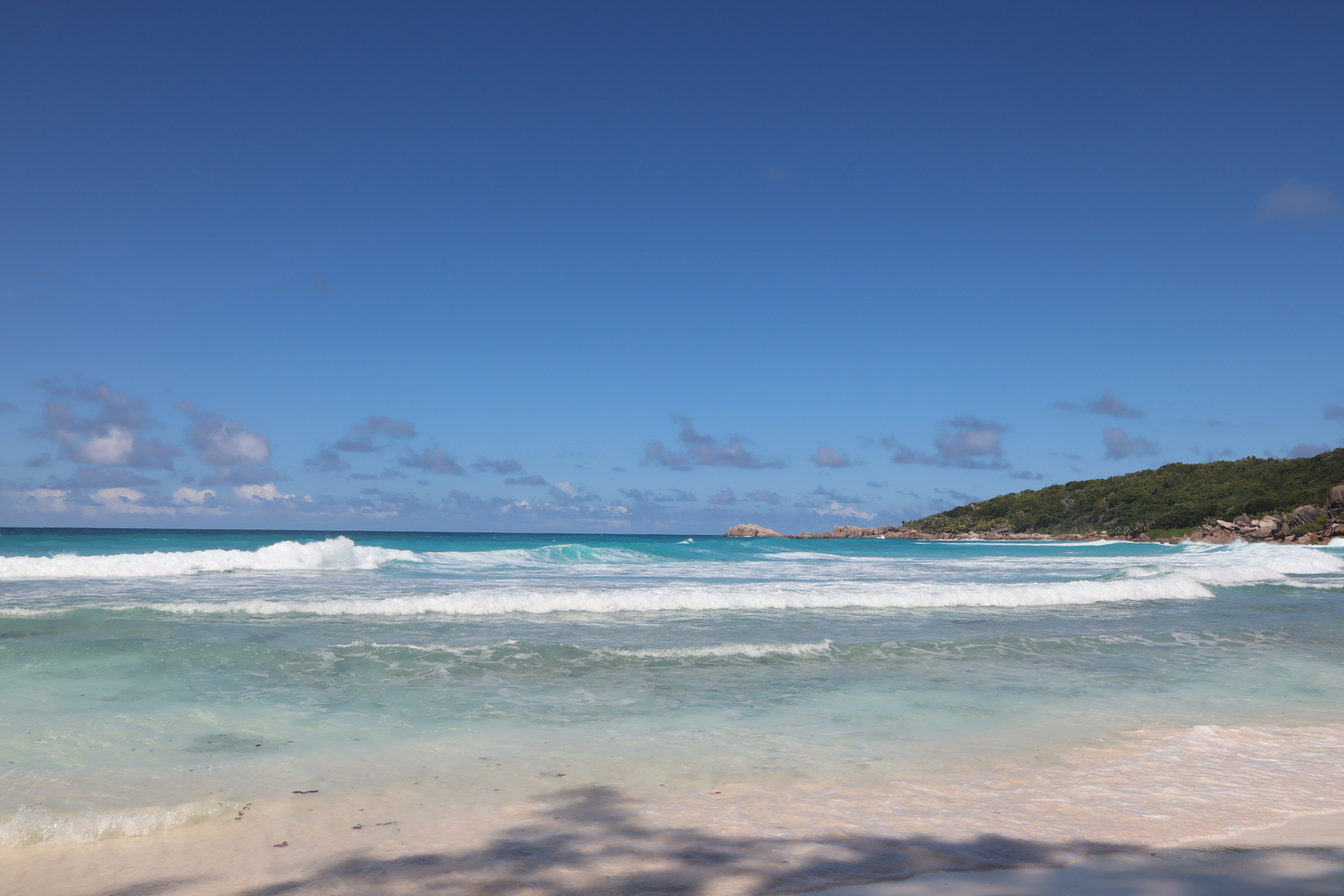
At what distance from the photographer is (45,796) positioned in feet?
17.1

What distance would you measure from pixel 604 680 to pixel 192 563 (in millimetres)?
22563

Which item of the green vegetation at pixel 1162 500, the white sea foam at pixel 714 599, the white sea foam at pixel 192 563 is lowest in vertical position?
the white sea foam at pixel 714 599

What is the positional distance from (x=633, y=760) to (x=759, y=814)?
5.06 ft

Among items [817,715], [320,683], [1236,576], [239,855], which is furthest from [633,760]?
[1236,576]

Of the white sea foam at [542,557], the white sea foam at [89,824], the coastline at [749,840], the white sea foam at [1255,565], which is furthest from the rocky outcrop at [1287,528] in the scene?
the white sea foam at [89,824]

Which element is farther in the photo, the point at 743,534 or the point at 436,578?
the point at 743,534

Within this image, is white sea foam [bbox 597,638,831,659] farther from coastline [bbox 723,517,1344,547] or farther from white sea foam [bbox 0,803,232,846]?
coastline [bbox 723,517,1344,547]

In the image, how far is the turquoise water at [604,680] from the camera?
5977 mm

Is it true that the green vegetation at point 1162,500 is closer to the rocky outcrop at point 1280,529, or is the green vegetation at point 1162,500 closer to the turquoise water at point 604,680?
the rocky outcrop at point 1280,529

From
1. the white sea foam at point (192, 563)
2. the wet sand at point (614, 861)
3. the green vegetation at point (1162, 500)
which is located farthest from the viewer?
the green vegetation at point (1162, 500)

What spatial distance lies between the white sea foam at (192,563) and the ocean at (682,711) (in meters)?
5.03

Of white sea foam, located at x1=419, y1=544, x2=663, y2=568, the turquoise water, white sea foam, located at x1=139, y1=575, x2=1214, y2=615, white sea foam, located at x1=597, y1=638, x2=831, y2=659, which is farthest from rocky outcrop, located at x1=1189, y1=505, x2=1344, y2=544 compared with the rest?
white sea foam, located at x1=597, y1=638, x2=831, y2=659

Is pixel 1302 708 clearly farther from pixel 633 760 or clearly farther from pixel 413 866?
pixel 413 866

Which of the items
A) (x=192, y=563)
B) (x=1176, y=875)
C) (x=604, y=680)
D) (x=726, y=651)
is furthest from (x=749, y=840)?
(x=192, y=563)
